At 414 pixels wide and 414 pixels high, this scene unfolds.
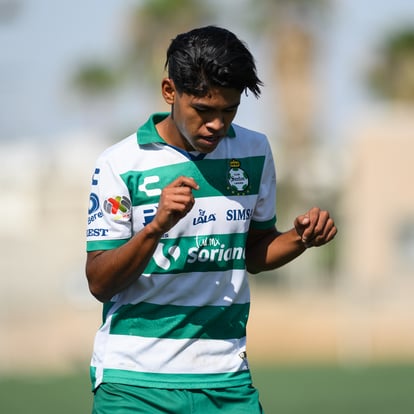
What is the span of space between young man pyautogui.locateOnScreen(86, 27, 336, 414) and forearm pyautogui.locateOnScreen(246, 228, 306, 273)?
0.15 m

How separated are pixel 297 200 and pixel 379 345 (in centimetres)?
1526

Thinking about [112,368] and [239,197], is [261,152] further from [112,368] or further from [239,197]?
[112,368]

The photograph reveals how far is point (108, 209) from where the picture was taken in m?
4.82

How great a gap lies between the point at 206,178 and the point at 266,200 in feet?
1.26

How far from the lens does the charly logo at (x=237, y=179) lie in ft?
16.6

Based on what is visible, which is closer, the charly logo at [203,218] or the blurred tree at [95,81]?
the charly logo at [203,218]

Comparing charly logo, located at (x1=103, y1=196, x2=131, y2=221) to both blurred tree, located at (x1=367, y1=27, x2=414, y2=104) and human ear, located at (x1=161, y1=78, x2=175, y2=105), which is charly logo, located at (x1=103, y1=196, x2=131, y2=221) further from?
blurred tree, located at (x1=367, y1=27, x2=414, y2=104)

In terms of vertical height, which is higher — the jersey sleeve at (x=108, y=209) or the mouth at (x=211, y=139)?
the mouth at (x=211, y=139)

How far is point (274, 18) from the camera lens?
1606 inches


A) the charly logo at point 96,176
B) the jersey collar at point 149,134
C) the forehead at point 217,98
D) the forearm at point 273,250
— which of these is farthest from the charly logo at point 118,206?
the forearm at point 273,250

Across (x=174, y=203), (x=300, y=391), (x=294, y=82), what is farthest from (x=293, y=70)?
(x=174, y=203)

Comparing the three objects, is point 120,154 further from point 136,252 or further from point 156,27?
point 156,27

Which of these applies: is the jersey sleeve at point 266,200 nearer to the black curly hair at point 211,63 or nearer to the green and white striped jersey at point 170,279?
the green and white striped jersey at point 170,279

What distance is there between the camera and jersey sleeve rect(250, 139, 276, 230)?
5.23 metres
